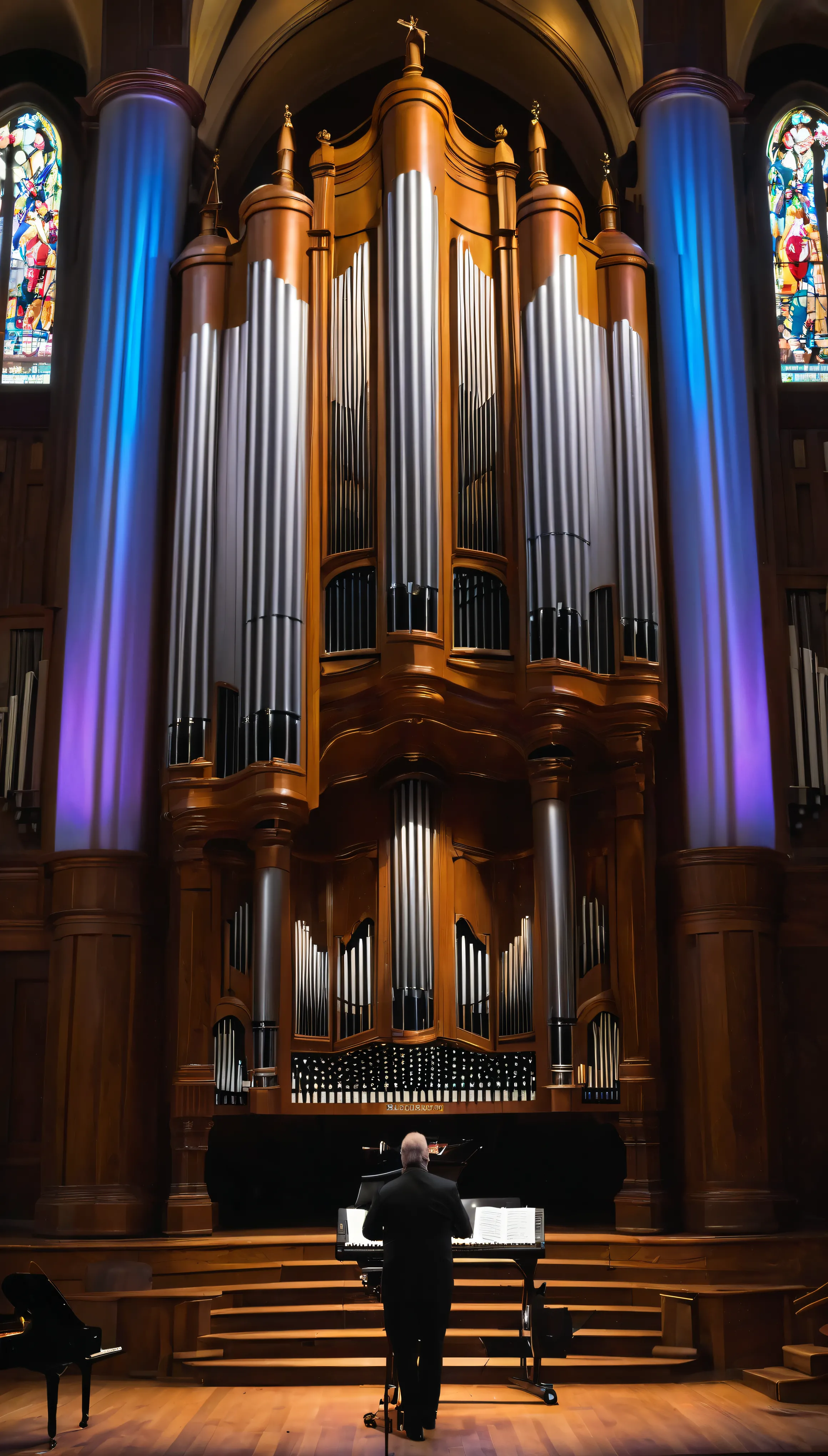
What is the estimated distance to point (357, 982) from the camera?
9.86 meters

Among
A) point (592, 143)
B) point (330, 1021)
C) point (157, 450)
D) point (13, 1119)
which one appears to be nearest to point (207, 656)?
point (157, 450)

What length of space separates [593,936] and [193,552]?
375cm

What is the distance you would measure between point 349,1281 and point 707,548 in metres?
5.28

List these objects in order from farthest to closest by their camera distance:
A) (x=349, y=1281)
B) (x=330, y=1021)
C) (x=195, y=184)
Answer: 1. (x=195, y=184)
2. (x=330, y=1021)
3. (x=349, y=1281)

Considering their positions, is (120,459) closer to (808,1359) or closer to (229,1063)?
(229,1063)

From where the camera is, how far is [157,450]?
10.5 meters

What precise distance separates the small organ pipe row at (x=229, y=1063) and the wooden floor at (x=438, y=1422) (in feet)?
6.05

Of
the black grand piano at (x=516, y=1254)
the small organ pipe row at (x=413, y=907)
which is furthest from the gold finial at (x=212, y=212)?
the black grand piano at (x=516, y=1254)

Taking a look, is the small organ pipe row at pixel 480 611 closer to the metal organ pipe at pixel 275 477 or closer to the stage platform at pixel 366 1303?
the metal organ pipe at pixel 275 477

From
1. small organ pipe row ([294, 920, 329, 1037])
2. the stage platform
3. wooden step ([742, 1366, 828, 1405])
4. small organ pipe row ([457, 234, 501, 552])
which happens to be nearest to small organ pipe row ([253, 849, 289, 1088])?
small organ pipe row ([294, 920, 329, 1037])

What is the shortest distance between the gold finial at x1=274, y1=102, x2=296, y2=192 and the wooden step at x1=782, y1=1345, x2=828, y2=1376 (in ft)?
26.8

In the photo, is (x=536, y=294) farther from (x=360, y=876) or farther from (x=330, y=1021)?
(x=330, y=1021)

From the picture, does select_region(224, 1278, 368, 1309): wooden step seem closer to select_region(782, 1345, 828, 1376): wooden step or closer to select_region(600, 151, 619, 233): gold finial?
select_region(782, 1345, 828, 1376): wooden step

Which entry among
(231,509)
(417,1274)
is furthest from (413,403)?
(417,1274)
